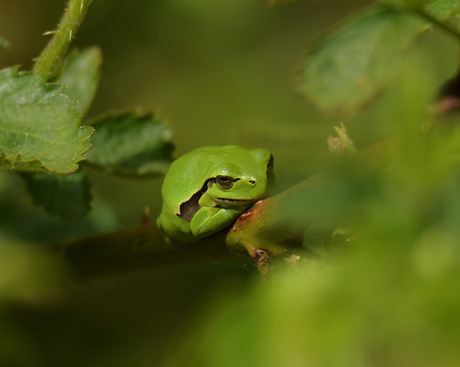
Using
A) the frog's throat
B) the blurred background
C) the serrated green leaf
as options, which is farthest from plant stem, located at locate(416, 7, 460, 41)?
the frog's throat

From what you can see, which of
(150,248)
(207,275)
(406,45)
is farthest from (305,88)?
(207,275)

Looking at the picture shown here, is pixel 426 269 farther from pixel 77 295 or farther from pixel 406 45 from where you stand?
pixel 77 295

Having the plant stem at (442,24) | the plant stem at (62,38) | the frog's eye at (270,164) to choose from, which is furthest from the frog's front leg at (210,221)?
the plant stem at (442,24)

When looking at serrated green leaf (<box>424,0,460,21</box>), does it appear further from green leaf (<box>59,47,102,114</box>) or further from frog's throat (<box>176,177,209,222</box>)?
green leaf (<box>59,47,102,114</box>)

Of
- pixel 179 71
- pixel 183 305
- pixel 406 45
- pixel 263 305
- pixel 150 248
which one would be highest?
pixel 263 305

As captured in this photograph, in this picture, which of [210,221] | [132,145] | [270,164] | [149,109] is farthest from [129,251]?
[149,109]
